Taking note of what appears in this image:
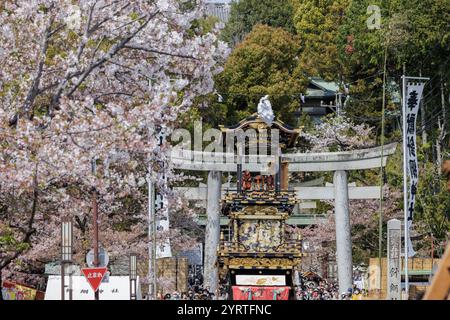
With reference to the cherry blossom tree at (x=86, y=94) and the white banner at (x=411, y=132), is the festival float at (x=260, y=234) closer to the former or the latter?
the white banner at (x=411, y=132)

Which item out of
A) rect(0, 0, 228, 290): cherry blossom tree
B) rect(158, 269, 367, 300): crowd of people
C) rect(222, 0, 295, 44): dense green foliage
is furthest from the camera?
rect(222, 0, 295, 44): dense green foliage

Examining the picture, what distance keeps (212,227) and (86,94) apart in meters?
26.2

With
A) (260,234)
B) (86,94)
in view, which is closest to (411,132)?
(260,234)

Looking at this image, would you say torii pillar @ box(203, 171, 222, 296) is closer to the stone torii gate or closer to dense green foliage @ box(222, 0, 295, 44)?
the stone torii gate

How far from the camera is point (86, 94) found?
15.3 metres

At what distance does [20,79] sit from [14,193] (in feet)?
5.10

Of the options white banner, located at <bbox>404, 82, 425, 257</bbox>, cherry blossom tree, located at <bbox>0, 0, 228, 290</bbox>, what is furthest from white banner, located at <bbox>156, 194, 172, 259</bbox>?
cherry blossom tree, located at <bbox>0, 0, 228, 290</bbox>

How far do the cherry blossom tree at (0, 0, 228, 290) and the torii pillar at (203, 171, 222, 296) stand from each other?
2423 cm

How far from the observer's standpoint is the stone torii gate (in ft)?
133

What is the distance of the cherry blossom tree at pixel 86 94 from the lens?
13.2 meters

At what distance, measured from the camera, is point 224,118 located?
5359 cm

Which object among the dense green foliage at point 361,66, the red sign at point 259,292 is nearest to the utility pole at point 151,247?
the red sign at point 259,292
